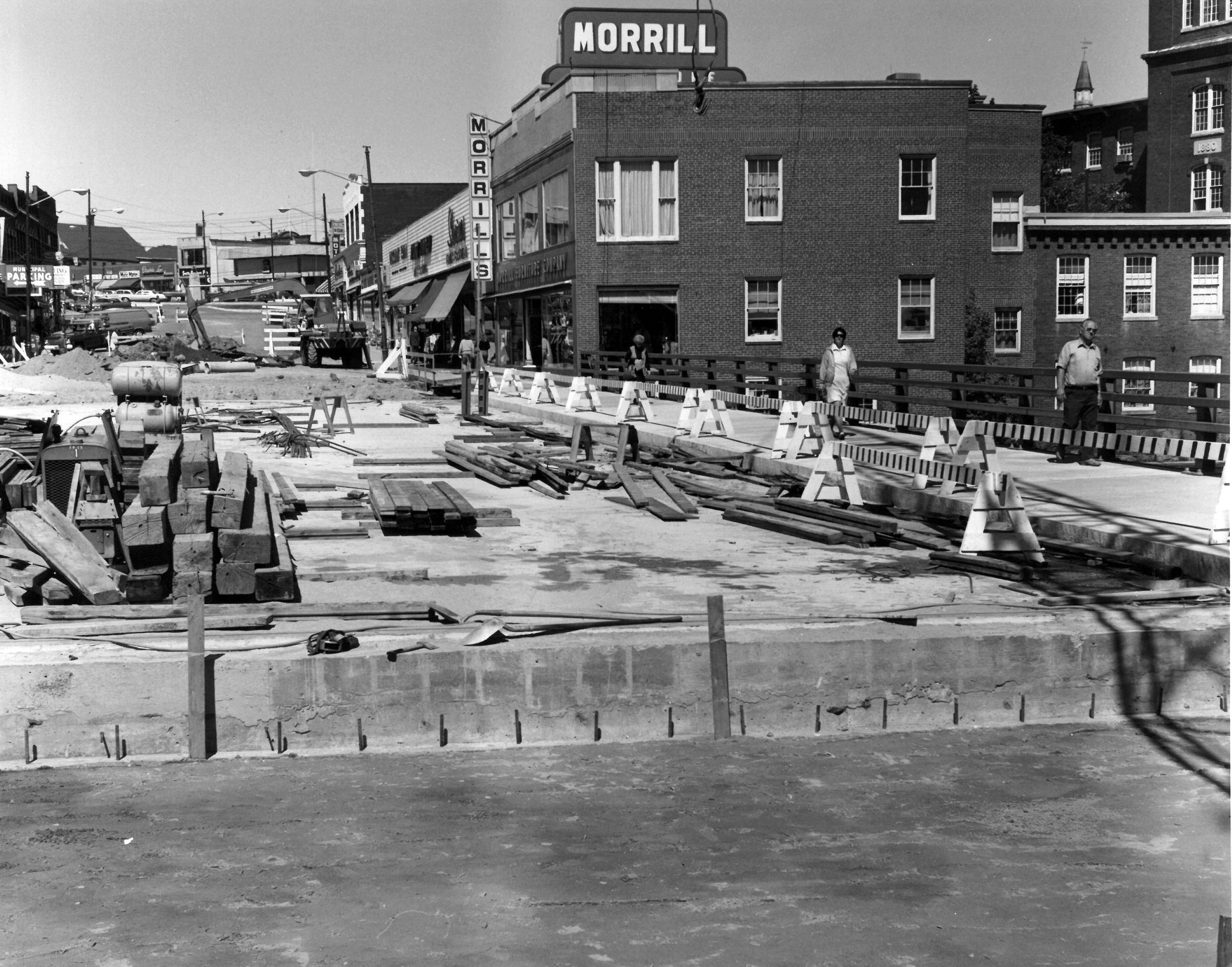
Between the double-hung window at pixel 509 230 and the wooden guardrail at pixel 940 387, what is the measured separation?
781 cm

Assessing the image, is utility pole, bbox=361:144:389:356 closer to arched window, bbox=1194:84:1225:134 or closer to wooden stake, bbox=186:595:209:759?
arched window, bbox=1194:84:1225:134

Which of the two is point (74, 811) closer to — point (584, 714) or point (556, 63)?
point (584, 714)

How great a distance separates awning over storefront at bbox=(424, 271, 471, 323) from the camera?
5797 cm

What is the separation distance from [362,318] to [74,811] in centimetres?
10241

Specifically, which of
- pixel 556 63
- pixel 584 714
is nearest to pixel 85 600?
pixel 584 714

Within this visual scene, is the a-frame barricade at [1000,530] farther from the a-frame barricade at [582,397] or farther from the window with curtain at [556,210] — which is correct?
the window with curtain at [556,210]

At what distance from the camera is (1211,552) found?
10.6 meters

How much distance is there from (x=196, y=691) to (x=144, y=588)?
148 centimetres

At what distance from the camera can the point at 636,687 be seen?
27.1 ft

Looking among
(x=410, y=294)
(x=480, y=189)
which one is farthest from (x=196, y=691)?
(x=410, y=294)

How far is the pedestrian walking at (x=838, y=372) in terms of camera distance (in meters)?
21.7

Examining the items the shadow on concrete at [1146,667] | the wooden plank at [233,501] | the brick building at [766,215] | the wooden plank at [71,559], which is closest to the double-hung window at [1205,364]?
the brick building at [766,215]

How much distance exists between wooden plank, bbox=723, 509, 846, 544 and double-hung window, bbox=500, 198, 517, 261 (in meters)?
37.9

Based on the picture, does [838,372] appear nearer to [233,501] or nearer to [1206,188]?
[233,501]
